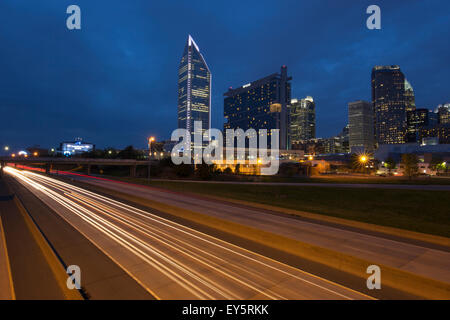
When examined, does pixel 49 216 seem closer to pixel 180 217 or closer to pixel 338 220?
pixel 180 217

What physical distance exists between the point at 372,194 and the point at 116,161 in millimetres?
79892

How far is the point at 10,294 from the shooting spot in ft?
18.0

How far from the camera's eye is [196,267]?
6812mm

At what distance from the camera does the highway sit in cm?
548

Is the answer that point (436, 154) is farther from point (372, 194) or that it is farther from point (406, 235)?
point (406, 235)

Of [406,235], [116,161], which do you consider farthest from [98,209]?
[116,161]

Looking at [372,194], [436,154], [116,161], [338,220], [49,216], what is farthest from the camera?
[436,154]

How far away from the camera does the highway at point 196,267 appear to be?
216 inches

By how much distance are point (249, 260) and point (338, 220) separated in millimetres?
6950

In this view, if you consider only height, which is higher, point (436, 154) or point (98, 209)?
point (436, 154)

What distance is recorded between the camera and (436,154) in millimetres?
93812
